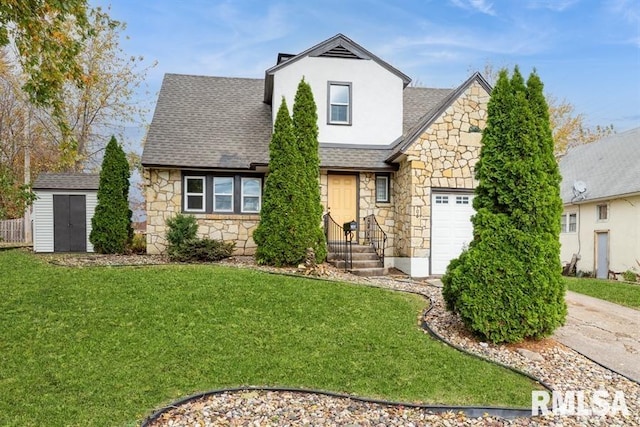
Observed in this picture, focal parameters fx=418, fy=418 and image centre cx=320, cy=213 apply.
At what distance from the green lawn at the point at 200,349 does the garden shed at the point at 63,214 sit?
24.8ft

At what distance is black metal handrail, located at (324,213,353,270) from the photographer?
36.9 feet

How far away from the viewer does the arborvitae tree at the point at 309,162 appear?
33.4ft

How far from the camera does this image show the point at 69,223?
14.5 m

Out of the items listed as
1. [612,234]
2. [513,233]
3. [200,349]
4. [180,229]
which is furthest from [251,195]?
[612,234]

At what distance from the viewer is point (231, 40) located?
12320mm

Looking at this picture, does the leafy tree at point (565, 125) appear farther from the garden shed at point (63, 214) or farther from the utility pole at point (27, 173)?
the utility pole at point (27, 173)

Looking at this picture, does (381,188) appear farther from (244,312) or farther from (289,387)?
(289,387)

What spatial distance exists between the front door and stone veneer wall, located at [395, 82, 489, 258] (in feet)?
28.4

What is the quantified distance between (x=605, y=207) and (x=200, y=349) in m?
17.1

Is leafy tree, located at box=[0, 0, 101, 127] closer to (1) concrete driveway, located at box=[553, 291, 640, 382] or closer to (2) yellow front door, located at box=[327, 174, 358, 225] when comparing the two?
(2) yellow front door, located at box=[327, 174, 358, 225]

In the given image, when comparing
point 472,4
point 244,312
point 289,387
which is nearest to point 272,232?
point 244,312

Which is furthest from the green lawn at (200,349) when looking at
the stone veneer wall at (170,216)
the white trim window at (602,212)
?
the white trim window at (602,212)

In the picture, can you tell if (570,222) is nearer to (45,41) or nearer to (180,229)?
(180,229)

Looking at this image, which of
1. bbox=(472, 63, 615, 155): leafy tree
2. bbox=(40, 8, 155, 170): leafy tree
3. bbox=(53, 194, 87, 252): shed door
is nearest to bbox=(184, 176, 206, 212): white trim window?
bbox=(53, 194, 87, 252): shed door
